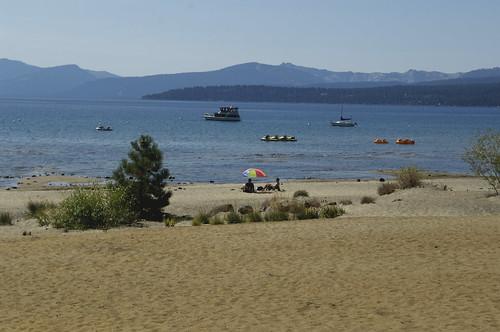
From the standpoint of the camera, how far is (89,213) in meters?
20.1

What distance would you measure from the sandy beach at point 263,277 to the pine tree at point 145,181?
462 cm

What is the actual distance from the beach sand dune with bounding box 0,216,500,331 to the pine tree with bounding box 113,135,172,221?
5.72 meters

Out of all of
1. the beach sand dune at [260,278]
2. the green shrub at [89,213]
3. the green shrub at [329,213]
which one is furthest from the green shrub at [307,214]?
the green shrub at [89,213]

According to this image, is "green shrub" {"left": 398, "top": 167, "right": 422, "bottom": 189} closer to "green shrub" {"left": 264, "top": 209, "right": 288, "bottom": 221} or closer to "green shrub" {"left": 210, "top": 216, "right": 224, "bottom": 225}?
"green shrub" {"left": 264, "top": 209, "right": 288, "bottom": 221}

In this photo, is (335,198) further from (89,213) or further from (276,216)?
(89,213)

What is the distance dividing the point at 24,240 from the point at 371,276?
28.2ft

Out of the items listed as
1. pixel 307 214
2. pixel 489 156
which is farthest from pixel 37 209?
pixel 489 156

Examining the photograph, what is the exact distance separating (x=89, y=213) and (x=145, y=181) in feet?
13.3

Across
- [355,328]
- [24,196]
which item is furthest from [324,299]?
[24,196]

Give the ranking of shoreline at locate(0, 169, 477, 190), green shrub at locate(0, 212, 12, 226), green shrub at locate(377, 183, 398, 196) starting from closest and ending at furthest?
green shrub at locate(0, 212, 12, 226)
green shrub at locate(377, 183, 398, 196)
shoreline at locate(0, 169, 477, 190)

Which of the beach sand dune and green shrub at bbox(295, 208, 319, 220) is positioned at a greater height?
the beach sand dune

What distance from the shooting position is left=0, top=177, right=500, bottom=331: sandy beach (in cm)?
1003

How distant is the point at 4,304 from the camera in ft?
36.3

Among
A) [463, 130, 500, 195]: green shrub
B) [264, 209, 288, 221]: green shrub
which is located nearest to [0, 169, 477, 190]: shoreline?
[463, 130, 500, 195]: green shrub
